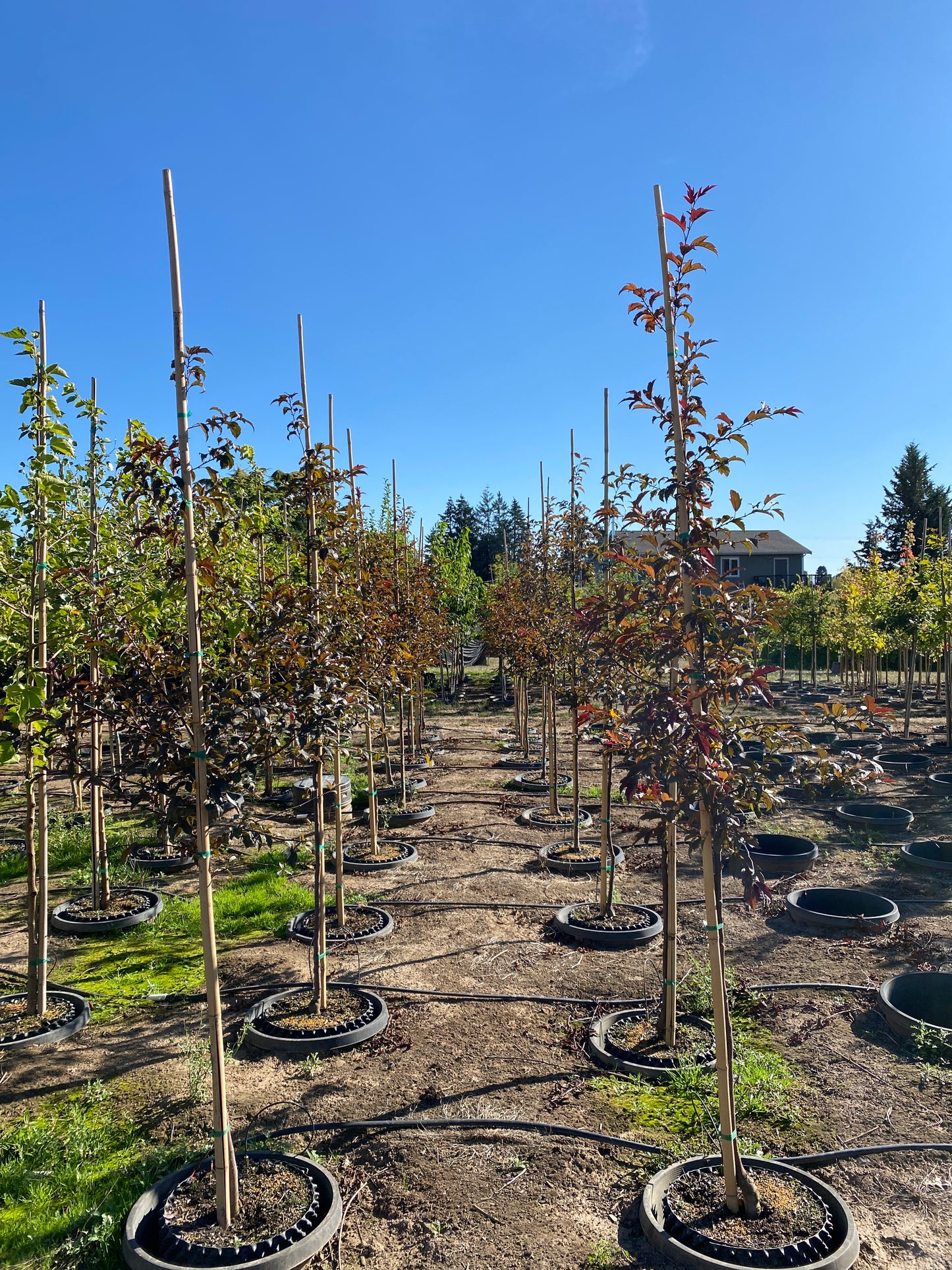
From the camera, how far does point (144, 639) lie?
12.8ft

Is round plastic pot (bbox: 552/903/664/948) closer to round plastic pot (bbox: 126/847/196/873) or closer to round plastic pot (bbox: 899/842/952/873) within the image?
round plastic pot (bbox: 899/842/952/873)

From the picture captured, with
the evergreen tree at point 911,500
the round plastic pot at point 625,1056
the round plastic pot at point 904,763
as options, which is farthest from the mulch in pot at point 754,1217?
the evergreen tree at point 911,500

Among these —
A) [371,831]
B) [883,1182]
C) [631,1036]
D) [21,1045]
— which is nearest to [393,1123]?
[631,1036]

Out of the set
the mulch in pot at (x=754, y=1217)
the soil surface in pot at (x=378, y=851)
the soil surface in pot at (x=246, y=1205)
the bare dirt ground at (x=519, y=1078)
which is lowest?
the bare dirt ground at (x=519, y=1078)

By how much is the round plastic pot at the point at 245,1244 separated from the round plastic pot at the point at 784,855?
5.82 metres

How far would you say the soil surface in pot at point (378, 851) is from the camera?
923cm

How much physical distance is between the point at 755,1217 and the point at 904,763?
12.3 metres

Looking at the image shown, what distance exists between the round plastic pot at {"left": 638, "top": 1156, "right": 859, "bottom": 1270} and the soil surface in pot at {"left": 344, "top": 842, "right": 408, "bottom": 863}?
5.90m

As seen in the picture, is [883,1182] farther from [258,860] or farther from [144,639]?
[258,860]

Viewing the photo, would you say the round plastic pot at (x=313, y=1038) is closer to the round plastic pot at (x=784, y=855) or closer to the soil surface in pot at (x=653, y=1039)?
the soil surface in pot at (x=653, y=1039)

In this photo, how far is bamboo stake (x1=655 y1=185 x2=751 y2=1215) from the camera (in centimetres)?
339

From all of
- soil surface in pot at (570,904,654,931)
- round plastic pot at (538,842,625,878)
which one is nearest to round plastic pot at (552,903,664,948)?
soil surface in pot at (570,904,654,931)

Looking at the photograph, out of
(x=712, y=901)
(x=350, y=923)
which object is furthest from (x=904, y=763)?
(x=712, y=901)

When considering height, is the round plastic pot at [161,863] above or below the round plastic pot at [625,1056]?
above
